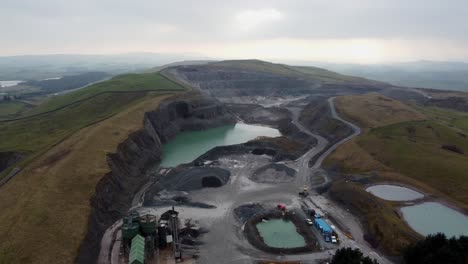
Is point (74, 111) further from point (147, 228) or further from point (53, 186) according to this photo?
point (147, 228)

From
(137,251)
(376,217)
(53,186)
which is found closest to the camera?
(137,251)

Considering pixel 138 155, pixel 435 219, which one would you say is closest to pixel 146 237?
pixel 138 155

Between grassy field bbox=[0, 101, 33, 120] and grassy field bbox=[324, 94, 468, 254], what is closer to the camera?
grassy field bbox=[324, 94, 468, 254]

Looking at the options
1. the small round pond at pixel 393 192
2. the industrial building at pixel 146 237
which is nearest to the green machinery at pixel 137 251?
the industrial building at pixel 146 237

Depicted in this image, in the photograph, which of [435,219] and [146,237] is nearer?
[146,237]

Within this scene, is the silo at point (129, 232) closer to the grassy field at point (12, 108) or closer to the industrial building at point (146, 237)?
the industrial building at point (146, 237)

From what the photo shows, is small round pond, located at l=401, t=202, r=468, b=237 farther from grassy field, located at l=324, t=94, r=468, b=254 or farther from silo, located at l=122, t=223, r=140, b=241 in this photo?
silo, located at l=122, t=223, r=140, b=241

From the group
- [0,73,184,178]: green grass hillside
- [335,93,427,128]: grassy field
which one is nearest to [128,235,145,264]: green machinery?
[0,73,184,178]: green grass hillside
